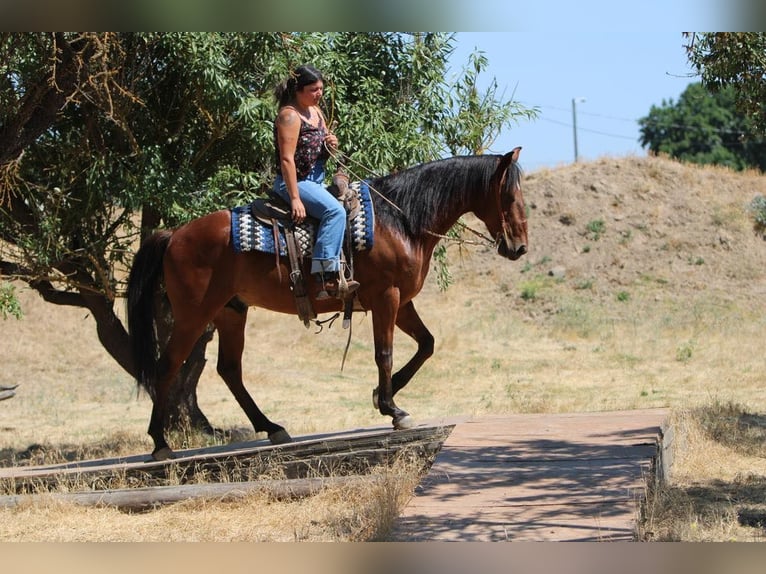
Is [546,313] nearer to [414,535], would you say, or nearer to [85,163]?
[85,163]

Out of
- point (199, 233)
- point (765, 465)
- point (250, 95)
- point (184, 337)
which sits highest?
point (250, 95)

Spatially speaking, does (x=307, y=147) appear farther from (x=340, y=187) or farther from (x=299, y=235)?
(x=299, y=235)

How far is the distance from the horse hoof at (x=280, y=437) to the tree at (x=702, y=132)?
43.9 m

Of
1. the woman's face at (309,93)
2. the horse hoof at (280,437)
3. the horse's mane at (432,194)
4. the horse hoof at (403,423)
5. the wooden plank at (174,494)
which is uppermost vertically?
the woman's face at (309,93)

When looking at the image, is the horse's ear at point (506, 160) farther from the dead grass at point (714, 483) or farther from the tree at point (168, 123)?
the dead grass at point (714, 483)

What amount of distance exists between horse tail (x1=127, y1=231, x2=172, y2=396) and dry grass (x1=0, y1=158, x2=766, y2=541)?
3.18ft

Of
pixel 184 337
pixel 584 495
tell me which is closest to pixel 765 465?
pixel 584 495

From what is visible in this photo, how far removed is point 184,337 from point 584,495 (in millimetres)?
3758

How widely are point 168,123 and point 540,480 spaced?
5935 mm

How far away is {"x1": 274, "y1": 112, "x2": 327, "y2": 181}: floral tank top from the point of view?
7.77 metres

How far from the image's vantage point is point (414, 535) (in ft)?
17.8

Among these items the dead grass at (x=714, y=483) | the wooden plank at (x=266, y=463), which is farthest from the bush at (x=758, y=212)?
the wooden plank at (x=266, y=463)

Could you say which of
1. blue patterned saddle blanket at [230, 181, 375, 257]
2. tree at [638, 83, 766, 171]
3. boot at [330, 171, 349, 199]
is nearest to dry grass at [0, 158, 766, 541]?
blue patterned saddle blanket at [230, 181, 375, 257]

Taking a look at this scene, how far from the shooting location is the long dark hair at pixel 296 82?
7.54 meters
